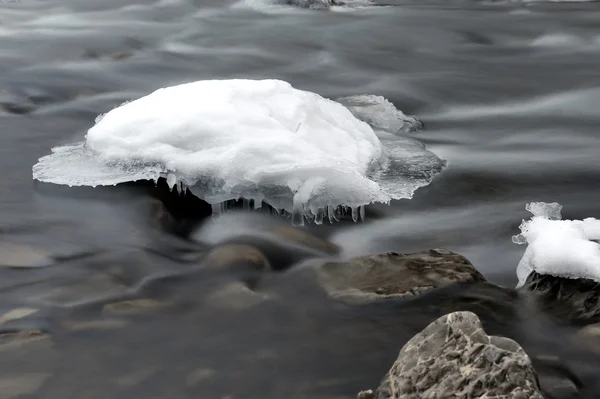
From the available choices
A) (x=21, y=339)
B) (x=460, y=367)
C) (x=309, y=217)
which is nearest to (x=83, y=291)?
(x=21, y=339)

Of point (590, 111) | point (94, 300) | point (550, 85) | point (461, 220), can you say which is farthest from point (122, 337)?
point (550, 85)

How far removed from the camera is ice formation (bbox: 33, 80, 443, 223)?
3910mm

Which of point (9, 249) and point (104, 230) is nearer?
point (9, 249)

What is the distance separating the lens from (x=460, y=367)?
2.34 m

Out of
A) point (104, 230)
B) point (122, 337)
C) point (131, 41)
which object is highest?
point (131, 41)

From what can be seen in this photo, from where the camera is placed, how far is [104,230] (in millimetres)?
4008

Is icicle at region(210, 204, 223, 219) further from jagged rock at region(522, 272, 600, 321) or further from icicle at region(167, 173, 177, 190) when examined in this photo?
jagged rock at region(522, 272, 600, 321)

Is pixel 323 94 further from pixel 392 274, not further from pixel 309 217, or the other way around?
pixel 392 274

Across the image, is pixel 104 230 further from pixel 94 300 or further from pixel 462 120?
pixel 462 120

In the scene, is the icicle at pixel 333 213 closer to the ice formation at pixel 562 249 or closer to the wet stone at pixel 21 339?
the ice formation at pixel 562 249

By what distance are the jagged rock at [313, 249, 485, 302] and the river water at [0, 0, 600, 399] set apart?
115 millimetres

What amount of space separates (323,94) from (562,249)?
407 centimetres

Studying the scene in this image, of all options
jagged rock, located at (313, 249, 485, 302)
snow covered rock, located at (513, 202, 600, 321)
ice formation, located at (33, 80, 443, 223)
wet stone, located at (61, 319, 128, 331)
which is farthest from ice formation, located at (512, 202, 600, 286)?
wet stone, located at (61, 319, 128, 331)

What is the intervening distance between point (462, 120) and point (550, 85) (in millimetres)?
1556
